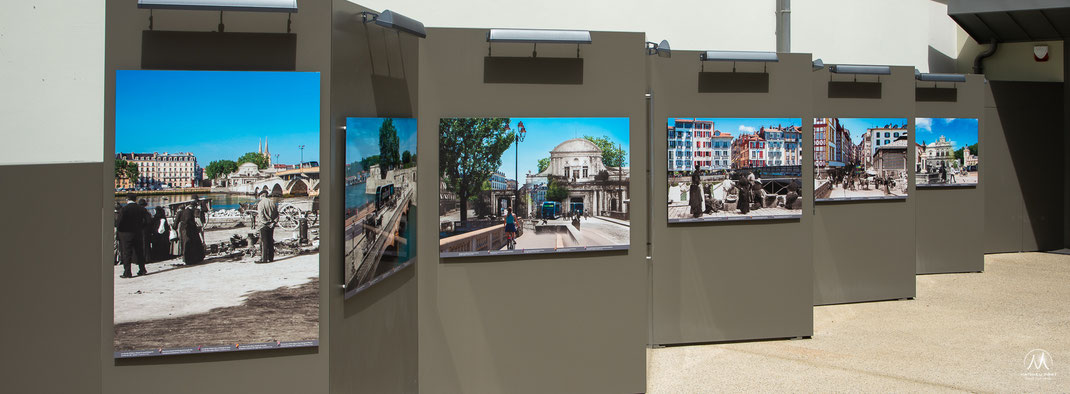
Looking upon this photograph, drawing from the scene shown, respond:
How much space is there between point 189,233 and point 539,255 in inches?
108

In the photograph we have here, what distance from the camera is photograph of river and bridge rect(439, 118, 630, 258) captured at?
5734 millimetres

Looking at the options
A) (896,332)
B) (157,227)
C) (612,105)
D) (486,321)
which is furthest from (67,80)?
(896,332)

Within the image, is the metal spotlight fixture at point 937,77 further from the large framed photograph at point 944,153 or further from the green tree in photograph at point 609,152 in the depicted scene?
the green tree in photograph at point 609,152

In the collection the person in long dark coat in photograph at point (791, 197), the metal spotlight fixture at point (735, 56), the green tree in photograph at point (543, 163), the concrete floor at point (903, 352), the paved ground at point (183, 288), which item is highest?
the metal spotlight fixture at point (735, 56)

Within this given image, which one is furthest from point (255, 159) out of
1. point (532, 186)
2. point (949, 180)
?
point (949, 180)

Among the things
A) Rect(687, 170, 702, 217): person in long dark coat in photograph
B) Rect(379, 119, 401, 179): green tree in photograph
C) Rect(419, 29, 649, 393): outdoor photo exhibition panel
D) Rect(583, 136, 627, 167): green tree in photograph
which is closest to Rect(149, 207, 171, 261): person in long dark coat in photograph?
Rect(379, 119, 401, 179): green tree in photograph

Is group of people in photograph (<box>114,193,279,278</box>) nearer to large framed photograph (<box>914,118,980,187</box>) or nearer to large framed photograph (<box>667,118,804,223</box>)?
large framed photograph (<box>667,118,804,223</box>)

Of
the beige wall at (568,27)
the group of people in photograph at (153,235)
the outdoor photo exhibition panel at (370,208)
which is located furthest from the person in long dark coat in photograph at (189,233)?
the beige wall at (568,27)

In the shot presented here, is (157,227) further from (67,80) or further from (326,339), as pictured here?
(67,80)

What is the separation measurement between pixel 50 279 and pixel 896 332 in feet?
27.5

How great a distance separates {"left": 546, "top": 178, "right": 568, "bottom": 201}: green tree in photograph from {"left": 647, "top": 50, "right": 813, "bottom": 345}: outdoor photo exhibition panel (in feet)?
7.04

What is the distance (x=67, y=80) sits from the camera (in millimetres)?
5449

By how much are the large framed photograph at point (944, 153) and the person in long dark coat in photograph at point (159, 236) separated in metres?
12.3

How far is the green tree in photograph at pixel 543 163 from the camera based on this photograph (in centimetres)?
595
